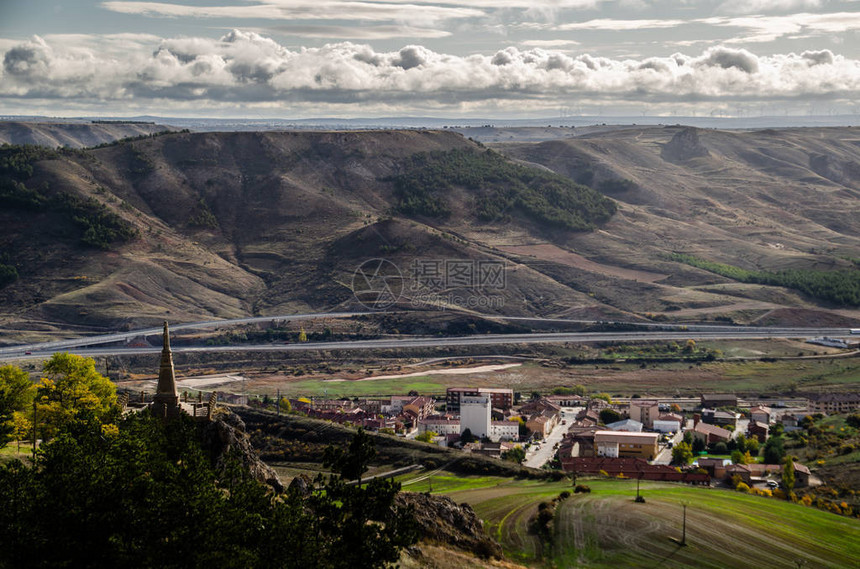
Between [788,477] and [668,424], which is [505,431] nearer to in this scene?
[668,424]

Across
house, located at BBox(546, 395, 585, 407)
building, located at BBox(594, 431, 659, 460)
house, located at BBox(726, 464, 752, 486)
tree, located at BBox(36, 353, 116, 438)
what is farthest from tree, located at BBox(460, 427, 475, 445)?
tree, located at BBox(36, 353, 116, 438)

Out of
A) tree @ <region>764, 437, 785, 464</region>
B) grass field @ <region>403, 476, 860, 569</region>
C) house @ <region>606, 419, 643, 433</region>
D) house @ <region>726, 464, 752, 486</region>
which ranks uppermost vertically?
grass field @ <region>403, 476, 860, 569</region>

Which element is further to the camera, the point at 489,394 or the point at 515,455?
the point at 489,394

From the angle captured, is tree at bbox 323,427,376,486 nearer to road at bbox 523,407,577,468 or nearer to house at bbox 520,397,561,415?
road at bbox 523,407,577,468

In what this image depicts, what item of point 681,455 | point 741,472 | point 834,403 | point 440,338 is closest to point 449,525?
point 741,472

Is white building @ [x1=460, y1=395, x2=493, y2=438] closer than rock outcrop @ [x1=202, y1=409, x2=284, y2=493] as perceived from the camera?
No

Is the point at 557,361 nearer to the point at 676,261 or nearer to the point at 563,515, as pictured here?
the point at 676,261
